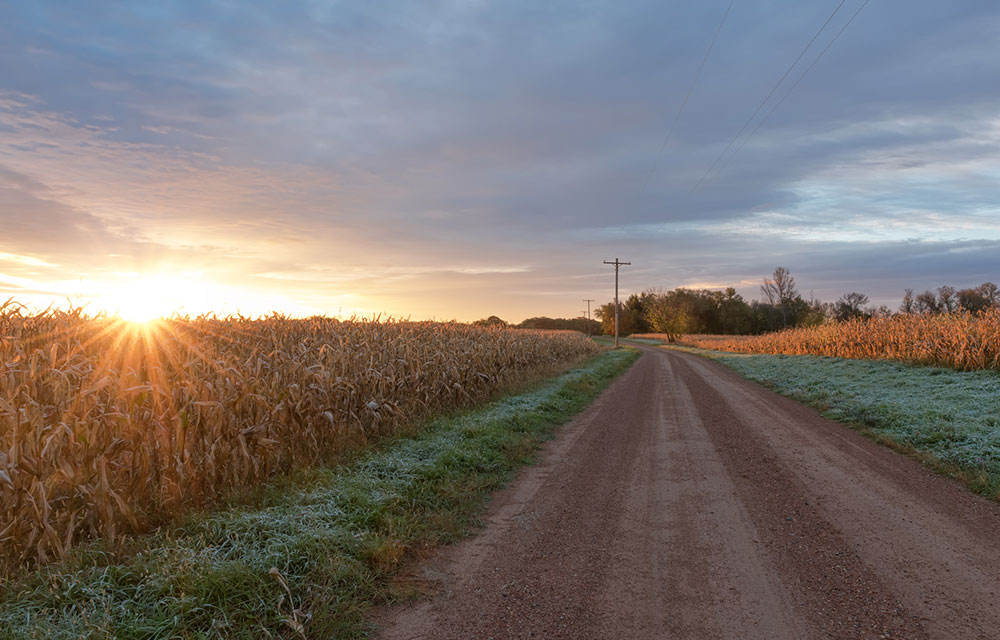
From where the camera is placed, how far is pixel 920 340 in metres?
20.1

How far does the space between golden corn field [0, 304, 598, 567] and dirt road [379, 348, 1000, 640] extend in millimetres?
2906

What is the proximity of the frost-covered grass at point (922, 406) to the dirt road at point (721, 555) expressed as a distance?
0.91 m

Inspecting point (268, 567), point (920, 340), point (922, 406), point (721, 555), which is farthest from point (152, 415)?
point (920, 340)

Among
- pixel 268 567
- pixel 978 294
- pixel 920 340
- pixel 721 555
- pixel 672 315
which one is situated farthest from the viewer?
pixel 672 315

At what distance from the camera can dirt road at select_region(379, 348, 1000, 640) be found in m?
3.68

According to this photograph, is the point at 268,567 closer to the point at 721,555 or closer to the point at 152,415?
the point at 152,415

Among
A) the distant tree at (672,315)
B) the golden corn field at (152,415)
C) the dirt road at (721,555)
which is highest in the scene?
the distant tree at (672,315)

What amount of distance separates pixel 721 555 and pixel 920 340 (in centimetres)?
2116

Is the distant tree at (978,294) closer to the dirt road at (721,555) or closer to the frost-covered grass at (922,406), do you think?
the frost-covered grass at (922,406)

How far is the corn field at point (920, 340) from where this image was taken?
16445 mm

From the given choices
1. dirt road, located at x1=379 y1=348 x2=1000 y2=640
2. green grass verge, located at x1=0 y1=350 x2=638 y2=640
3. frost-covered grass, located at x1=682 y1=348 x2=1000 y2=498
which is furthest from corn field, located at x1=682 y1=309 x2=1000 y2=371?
green grass verge, located at x1=0 y1=350 x2=638 y2=640

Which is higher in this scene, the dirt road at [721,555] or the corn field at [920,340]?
the corn field at [920,340]

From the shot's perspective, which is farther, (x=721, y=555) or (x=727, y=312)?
(x=727, y=312)

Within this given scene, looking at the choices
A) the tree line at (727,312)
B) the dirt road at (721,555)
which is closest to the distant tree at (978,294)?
the tree line at (727,312)
